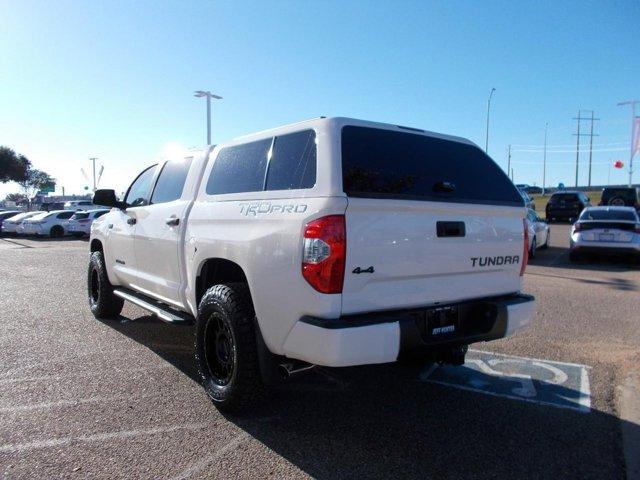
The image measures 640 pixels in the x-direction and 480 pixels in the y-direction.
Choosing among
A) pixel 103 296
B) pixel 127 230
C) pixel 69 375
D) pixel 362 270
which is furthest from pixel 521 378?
pixel 103 296

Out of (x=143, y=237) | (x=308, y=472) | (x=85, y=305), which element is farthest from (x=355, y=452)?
(x=85, y=305)

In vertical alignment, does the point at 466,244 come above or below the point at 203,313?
above

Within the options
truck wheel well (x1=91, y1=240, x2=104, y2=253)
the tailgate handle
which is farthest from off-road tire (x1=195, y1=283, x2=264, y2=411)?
truck wheel well (x1=91, y1=240, x2=104, y2=253)

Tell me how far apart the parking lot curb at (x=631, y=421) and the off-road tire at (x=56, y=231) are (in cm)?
2783

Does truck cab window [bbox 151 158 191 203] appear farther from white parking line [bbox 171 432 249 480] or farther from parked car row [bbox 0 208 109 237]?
parked car row [bbox 0 208 109 237]

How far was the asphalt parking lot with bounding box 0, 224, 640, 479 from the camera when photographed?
3.12m

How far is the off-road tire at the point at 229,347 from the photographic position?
11.7 ft

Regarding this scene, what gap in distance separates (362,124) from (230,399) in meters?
2.09

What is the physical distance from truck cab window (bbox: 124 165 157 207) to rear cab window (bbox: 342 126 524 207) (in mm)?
2941

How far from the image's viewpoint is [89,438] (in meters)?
A: 3.45

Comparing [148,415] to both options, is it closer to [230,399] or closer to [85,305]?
[230,399]

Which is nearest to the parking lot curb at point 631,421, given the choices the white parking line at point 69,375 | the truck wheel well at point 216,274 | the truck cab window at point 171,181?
the truck wheel well at point 216,274

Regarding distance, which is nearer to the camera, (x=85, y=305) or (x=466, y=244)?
(x=466, y=244)

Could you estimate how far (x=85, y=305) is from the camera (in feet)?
25.4
